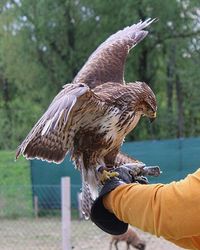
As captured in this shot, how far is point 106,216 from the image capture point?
1945 millimetres

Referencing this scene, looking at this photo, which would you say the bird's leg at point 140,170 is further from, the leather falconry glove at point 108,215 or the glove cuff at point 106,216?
the glove cuff at point 106,216

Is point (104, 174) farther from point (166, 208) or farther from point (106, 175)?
point (166, 208)

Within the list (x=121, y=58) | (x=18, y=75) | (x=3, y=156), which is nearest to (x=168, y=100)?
(x=18, y=75)

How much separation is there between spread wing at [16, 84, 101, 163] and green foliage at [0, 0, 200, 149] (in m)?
17.7

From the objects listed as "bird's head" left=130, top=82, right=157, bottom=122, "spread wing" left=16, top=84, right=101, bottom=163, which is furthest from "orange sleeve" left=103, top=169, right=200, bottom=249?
"bird's head" left=130, top=82, right=157, bottom=122

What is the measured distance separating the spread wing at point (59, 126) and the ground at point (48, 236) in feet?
19.3

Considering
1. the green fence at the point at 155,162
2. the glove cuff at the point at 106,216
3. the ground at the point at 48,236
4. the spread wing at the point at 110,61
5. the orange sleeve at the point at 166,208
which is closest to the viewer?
the orange sleeve at the point at 166,208

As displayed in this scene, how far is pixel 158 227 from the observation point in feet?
5.56

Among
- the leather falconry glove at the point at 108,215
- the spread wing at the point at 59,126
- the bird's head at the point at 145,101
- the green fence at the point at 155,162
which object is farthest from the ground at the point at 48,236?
the leather falconry glove at the point at 108,215

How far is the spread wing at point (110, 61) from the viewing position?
11.3 ft

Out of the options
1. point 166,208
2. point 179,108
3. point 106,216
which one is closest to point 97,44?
point 179,108

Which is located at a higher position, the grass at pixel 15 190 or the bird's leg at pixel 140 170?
the bird's leg at pixel 140 170

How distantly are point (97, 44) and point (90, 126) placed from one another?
18400 millimetres

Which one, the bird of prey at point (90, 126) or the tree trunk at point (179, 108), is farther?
the tree trunk at point (179, 108)
